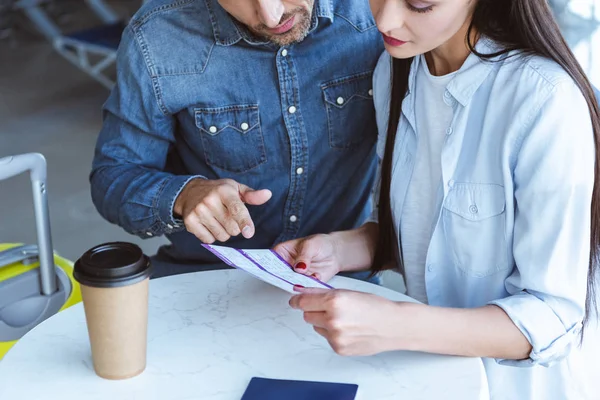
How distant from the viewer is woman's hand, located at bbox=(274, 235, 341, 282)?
1.67 m

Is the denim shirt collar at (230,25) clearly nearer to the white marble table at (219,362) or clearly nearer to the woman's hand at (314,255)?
the woman's hand at (314,255)

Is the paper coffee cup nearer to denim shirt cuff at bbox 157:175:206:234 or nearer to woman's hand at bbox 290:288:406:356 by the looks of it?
woman's hand at bbox 290:288:406:356

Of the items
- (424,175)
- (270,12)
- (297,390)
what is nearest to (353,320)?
(297,390)

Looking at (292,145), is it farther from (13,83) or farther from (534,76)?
(13,83)

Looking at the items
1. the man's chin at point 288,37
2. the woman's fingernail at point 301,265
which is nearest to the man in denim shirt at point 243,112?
the man's chin at point 288,37

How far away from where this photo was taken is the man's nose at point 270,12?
5.71ft

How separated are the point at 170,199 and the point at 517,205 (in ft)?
2.53

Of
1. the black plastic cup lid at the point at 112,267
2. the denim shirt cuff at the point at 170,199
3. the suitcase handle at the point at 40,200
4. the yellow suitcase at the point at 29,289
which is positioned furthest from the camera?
the yellow suitcase at the point at 29,289

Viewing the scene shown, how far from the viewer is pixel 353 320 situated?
4.25ft

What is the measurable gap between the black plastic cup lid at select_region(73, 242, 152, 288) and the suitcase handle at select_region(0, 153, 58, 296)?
57 cm

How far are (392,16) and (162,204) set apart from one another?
70cm

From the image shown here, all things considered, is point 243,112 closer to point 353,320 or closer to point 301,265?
point 301,265

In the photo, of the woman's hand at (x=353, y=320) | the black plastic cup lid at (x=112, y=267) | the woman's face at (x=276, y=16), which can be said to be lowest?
the woman's hand at (x=353, y=320)

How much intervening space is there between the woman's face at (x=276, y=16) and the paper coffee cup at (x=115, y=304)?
71 centimetres
